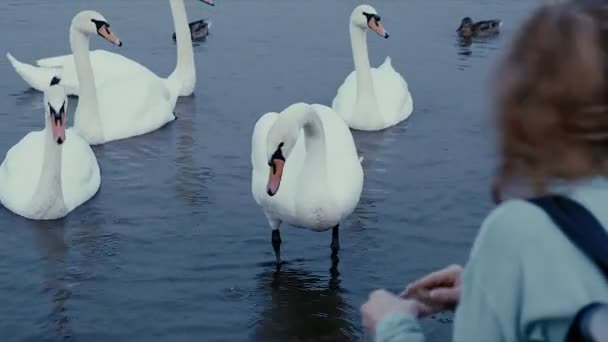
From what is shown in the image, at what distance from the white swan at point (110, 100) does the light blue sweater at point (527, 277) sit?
7.72 meters

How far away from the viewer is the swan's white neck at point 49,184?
261 inches

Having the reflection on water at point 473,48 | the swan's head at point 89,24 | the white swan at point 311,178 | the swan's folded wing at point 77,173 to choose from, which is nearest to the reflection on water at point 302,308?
the white swan at point 311,178

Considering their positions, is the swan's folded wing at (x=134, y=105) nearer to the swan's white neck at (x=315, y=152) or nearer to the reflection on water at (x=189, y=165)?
the reflection on water at (x=189, y=165)

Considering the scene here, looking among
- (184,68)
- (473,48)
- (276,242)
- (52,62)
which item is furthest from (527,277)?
(473,48)

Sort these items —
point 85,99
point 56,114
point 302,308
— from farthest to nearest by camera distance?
point 85,99
point 56,114
point 302,308

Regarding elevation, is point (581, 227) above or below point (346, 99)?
above

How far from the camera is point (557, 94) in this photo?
1.20 metres

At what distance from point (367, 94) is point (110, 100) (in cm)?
257

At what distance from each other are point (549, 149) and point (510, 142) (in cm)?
5

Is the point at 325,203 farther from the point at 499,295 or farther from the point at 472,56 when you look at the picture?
the point at 472,56

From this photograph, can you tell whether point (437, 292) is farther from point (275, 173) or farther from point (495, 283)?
point (275, 173)

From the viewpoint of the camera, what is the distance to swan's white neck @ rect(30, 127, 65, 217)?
21.7 feet

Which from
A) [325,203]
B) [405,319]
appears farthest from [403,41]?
[405,319]

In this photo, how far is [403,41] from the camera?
42.2 ft
